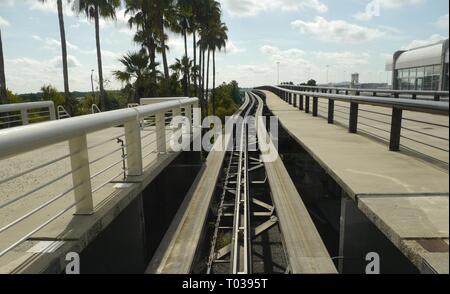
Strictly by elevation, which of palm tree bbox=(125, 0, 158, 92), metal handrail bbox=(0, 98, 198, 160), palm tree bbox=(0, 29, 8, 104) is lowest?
metal handrail bbox=(0, 98, 198, 160)

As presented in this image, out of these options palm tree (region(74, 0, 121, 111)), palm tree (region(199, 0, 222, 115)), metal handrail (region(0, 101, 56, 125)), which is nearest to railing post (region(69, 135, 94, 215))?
metal handrail (region(0, 101, 56, 125))

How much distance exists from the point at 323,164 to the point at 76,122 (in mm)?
3666

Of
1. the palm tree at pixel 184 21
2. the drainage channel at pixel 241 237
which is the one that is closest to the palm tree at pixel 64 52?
the palm tree at pixel 184 21

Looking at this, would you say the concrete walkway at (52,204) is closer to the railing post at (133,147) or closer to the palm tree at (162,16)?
the railing post at (133,147)

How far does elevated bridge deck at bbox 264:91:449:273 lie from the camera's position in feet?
7.14

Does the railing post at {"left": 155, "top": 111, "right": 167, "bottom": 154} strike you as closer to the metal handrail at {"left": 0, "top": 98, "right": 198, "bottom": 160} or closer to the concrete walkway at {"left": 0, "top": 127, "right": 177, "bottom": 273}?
the concrete walkway at {"left": 0, "top": 127, "right": 177, "bottom": 273}

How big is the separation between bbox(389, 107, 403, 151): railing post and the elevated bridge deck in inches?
5.9

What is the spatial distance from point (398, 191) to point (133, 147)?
316 centimetres

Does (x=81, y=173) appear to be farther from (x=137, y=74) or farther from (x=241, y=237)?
(x=137, y=74)

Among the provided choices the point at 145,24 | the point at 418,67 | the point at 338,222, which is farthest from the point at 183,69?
the point at 338,222
